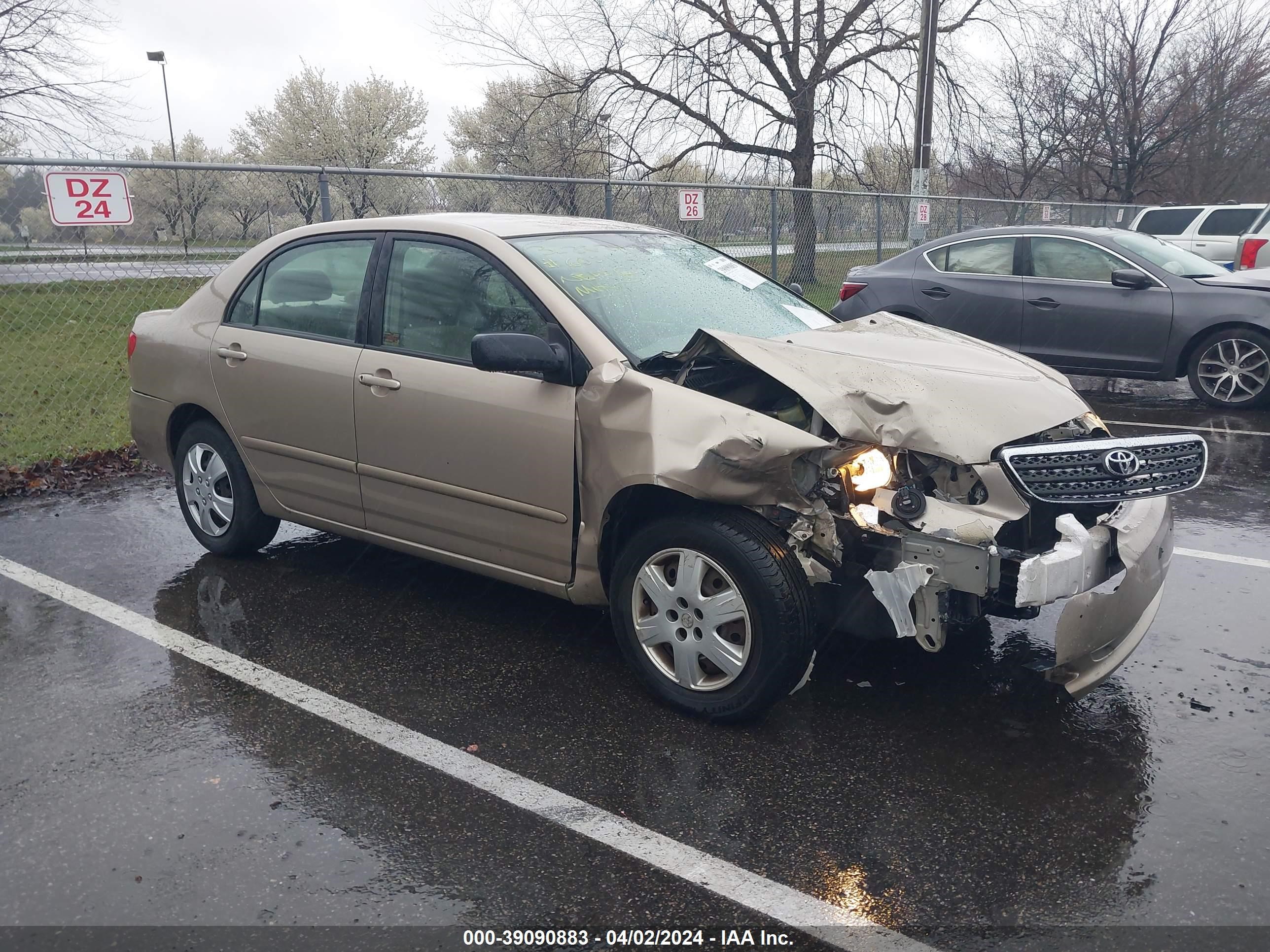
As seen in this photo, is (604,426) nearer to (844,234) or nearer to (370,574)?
(370,574)

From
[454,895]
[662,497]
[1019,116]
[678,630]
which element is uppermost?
[1019,116]

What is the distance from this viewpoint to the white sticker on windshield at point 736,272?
16.1 feet

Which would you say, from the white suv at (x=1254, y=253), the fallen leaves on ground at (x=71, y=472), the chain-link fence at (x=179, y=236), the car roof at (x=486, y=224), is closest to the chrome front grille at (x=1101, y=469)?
the car roof at (x=486, y=224)

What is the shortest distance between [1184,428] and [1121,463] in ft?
18.4

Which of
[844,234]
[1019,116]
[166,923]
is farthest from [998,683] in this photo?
[1019,116]

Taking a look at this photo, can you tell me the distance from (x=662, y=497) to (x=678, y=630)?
47 centimetres

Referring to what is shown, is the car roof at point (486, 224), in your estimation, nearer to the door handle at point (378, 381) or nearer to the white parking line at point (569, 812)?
the door handle at point (378, 381)

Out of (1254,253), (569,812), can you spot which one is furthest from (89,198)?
(1254,253)

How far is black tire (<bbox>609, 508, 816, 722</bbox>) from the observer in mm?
3350

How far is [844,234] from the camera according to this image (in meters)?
15.1

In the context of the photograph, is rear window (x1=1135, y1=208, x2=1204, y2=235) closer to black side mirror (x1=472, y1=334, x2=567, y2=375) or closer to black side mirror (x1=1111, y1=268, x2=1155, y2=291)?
black side mirror (x1=1111, y1=268, x2=1155, y2=291)

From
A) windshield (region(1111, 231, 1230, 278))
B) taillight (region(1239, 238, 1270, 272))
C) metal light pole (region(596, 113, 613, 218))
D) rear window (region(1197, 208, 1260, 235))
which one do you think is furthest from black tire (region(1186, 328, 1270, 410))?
metal light pole (region(596, 113, 613, 218))

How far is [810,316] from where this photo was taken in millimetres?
4875

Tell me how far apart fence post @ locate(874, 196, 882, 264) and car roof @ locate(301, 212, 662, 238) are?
11.4 m
